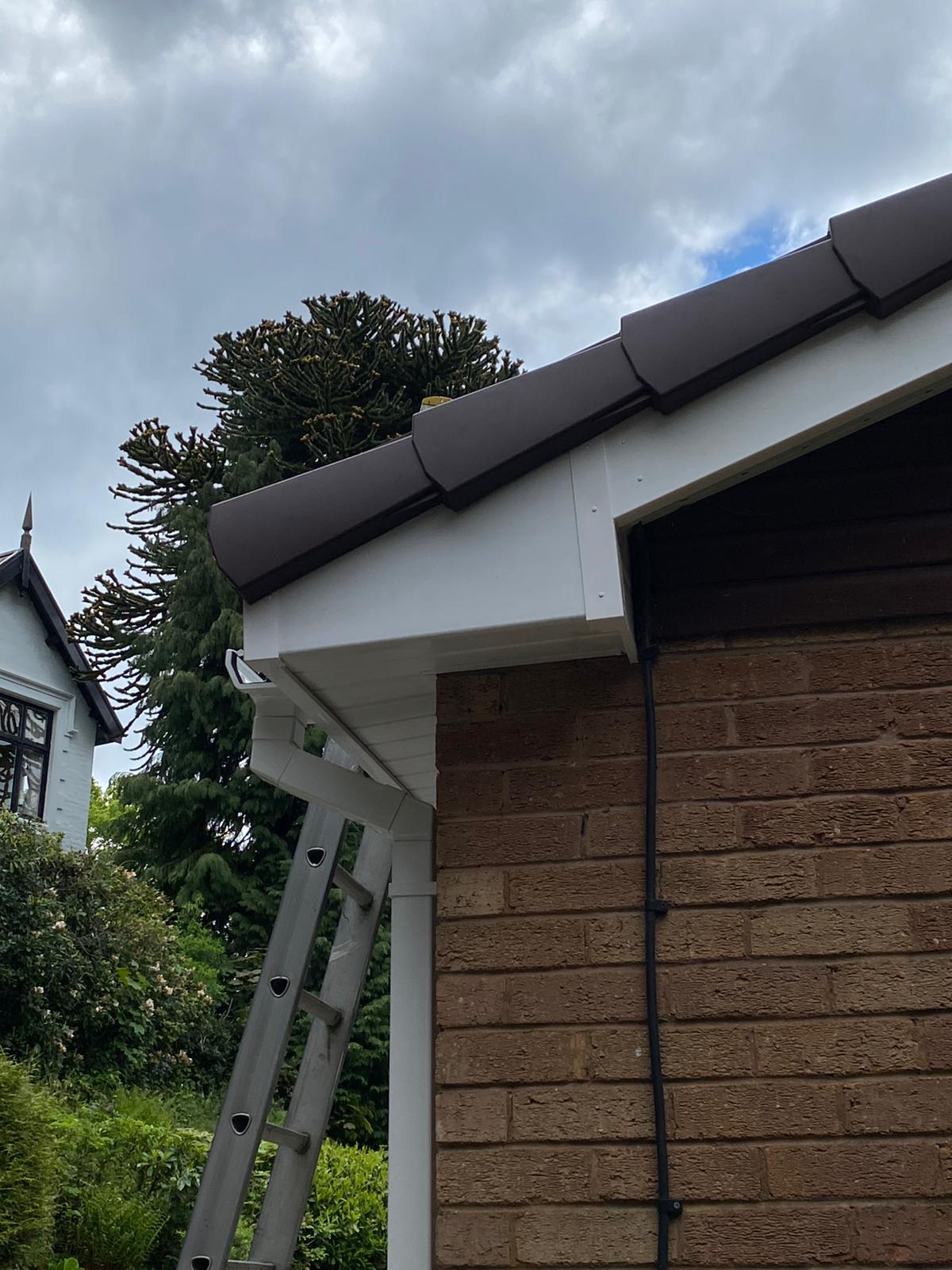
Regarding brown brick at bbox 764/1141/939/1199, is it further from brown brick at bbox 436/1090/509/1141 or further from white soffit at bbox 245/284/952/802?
white soffit at bbox 245/284/952/802

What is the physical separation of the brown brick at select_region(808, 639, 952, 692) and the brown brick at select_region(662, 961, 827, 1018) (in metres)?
0.54

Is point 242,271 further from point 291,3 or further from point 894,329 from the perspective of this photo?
point 894,329

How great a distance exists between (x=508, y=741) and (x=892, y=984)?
0.83 metres

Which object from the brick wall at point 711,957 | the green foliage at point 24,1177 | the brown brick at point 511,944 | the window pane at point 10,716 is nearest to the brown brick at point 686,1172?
the brick wall at point 711,957

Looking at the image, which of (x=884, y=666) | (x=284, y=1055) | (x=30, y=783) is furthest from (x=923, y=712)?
(x=30, y=783)

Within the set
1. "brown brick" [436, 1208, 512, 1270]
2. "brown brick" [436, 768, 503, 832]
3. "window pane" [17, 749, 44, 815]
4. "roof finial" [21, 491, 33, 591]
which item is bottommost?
"brown brick" [436, 1208, 512, 1270]

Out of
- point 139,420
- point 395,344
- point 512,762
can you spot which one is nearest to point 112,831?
point 139,420

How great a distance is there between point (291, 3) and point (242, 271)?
7.99 m

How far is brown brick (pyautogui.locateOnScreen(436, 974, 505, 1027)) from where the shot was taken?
84.0 inches

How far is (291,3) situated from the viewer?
18844 millimetres

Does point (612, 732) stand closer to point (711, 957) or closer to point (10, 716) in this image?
point (711, 957)

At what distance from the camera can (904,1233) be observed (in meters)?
1.92

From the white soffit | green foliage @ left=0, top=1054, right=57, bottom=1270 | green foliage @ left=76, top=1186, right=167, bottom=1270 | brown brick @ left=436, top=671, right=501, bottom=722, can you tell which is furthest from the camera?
green foliage @ left=76, top=1186, right=167, bottom=1270

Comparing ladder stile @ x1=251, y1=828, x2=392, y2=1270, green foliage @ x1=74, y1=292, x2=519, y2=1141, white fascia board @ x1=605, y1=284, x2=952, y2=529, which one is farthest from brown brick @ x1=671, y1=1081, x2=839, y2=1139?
green foliage @ x1=74, y1=292, x2=519, y2=1141
